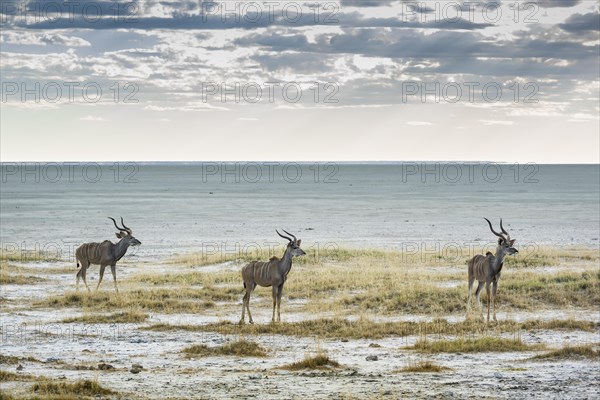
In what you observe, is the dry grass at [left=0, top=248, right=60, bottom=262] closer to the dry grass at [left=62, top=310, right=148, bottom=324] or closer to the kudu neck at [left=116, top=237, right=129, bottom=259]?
the kudu neck at [left=116, top=237, right=129, bottom=259]

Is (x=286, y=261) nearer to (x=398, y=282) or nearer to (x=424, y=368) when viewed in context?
(x=424, y=368)

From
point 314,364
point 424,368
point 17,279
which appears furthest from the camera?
point 17,279

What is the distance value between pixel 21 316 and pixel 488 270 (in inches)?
479

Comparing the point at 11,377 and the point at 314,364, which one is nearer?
the point at 11,377

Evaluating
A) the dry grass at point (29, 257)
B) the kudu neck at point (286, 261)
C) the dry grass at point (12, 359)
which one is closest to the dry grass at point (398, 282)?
the kudu neck at point (286, 261)

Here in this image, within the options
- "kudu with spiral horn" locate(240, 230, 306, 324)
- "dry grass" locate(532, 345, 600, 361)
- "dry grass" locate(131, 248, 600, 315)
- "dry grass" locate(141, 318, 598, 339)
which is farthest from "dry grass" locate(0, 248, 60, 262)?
"dry grass" locate(532, 345, 600, 361)

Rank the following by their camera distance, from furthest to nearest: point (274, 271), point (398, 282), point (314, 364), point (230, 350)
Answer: point (398, 282), point (274, 271), point (230, 350), point (314, 364)

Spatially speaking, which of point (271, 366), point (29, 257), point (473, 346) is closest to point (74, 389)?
point (271, 366)

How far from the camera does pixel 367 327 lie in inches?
857

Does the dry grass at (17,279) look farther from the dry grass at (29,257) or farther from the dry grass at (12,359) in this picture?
the dry grass at (12,359)

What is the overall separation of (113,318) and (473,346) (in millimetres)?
9357

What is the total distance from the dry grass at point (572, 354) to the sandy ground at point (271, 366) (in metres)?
0.37

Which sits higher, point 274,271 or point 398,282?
point 274,271

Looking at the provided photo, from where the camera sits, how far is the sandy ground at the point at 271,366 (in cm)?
1502
